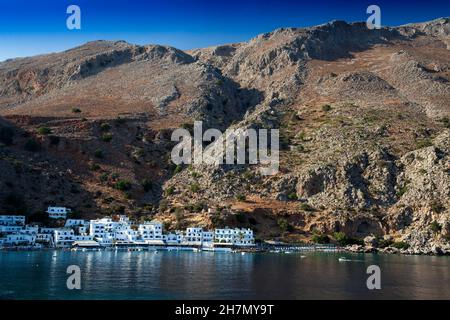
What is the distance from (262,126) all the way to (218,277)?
65164 mm

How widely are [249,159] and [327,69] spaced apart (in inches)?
2075

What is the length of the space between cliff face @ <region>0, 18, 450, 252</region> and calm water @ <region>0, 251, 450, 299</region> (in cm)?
1776

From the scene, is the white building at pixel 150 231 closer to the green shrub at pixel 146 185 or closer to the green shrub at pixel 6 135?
the green shrub at pixel 146 185

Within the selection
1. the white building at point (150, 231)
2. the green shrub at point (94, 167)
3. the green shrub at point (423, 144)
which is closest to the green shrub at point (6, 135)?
the green shrub at point (94, 167)

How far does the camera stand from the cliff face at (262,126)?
9075cm

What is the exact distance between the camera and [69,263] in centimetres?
6184

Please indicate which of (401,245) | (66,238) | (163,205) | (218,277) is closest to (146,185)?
(163,205)

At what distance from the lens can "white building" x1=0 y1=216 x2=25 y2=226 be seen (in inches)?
3413

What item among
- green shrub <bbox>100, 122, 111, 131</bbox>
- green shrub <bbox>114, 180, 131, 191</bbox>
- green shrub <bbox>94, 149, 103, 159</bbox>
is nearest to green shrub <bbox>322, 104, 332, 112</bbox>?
green shrub <bbox>100, 122, 111, 131</bbox>

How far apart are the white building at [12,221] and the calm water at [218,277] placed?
14.9 meters

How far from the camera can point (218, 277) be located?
51531 millimetres

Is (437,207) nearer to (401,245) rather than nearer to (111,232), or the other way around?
(401,245)

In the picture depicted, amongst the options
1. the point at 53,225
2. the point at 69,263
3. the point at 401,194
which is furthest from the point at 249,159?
the point at 69,263
